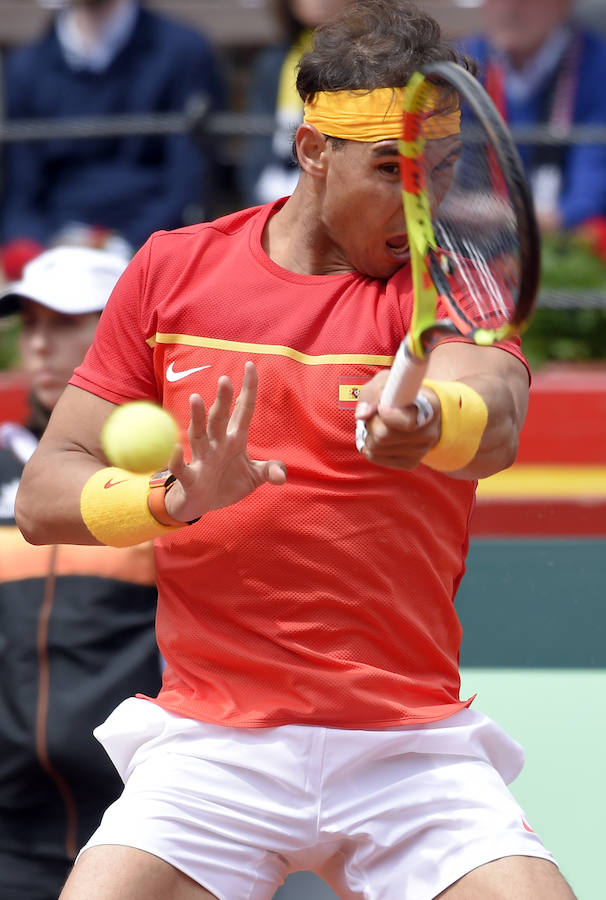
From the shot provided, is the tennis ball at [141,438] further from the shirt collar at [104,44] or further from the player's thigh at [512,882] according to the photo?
the shirt collar at [104,44]

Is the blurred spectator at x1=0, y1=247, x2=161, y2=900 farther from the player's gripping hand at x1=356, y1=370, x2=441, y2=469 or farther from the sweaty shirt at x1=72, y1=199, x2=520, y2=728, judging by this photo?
the player's gripping hand at x1=356, y1=370, x2=441, y2=469

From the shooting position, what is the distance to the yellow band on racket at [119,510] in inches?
85.7

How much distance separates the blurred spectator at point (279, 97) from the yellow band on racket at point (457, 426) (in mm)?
3014

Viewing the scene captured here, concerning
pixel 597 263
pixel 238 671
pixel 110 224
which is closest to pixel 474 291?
pixel 238 671

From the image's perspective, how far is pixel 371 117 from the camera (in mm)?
2234

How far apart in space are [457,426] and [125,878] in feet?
2.78

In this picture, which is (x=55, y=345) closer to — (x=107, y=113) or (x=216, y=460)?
(x=216, y=460)

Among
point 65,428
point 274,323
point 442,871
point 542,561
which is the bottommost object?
point 542,561

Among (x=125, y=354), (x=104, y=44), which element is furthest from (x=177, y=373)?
(x=104, y=44)

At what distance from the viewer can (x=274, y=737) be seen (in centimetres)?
228

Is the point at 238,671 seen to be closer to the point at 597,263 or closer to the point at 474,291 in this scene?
the point at 474,291

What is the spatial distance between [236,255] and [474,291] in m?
0.50

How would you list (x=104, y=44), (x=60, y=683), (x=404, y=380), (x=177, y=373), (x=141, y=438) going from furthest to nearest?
(x=104, y=44)
(x=60, y=683)
(x=177, y=373)
(x=141, y=438)
(x=404, y=380)

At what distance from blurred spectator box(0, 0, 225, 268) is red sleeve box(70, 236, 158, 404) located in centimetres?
279
